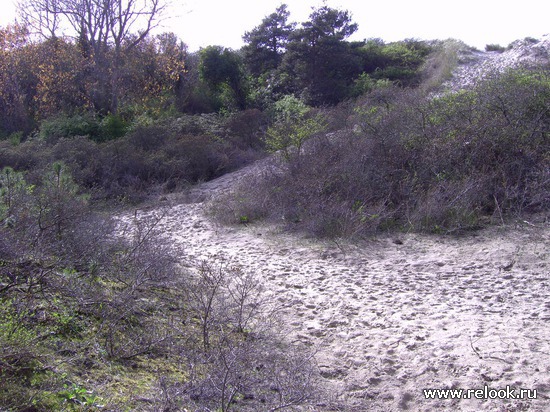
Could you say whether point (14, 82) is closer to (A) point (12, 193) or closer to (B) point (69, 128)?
(B) point (69, 128)

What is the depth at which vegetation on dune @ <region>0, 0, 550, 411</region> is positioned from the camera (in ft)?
11.5

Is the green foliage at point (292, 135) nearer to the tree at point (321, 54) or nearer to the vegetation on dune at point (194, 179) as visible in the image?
the vegetation on dune at point (194, 179)

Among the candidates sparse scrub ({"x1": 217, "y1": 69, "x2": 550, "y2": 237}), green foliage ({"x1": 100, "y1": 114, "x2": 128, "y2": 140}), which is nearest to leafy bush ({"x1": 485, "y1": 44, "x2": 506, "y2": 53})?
sparse scrub ({"x1": 217, "y1": 69, "x2": 550, "y2": 237})

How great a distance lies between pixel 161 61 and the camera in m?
21.8

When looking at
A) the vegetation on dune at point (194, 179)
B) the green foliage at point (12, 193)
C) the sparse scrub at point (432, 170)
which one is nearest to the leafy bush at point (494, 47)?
the vegetation on dune at point (194, 179)

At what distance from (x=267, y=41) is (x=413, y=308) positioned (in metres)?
21.7

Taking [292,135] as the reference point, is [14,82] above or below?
above

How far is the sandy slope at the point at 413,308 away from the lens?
3746 millimetres

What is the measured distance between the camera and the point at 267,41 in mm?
24844

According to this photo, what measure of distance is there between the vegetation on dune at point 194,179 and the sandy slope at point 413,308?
37cm

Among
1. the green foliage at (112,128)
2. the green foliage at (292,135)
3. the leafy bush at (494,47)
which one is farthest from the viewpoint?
the leafy bush at (494,47)

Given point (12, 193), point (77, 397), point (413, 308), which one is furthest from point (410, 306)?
point (12, 193)

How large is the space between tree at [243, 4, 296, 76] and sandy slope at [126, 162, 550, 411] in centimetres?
1764

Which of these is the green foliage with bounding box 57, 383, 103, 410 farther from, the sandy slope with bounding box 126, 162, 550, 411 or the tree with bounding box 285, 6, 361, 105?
the tree with bounding box 285, 6, 361, 105
